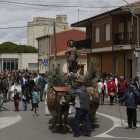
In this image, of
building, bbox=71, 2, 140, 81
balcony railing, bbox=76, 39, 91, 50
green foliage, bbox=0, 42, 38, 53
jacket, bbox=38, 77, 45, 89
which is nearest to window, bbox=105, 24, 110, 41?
building, bbox=71, 2, 140, 81

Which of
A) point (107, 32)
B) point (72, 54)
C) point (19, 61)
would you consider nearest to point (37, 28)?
point (19, 61)

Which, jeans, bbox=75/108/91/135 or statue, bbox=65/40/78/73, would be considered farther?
statue, bbox=65/40/78/73

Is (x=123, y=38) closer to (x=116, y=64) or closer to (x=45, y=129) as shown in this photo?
(x=116, y=64)

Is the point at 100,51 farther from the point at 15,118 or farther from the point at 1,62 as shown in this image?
the point at 1,62

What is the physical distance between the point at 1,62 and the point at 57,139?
65.1 meters

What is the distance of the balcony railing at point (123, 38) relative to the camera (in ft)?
89.5

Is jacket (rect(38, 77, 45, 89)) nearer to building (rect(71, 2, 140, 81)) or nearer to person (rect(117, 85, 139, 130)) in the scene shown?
building (rect(71, 2, 140, 81))

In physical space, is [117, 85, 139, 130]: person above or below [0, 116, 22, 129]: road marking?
above

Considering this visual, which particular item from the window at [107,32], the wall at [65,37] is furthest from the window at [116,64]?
the wall at [65,37]

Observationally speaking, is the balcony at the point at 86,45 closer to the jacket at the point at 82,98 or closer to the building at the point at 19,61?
the jacket at the point at 82,98

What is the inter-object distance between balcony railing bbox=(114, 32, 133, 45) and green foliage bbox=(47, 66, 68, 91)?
16.8 meters

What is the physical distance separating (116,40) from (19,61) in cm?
4505

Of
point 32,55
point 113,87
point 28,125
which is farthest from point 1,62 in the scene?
point 28,125

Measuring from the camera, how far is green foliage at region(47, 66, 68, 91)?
1112cm
